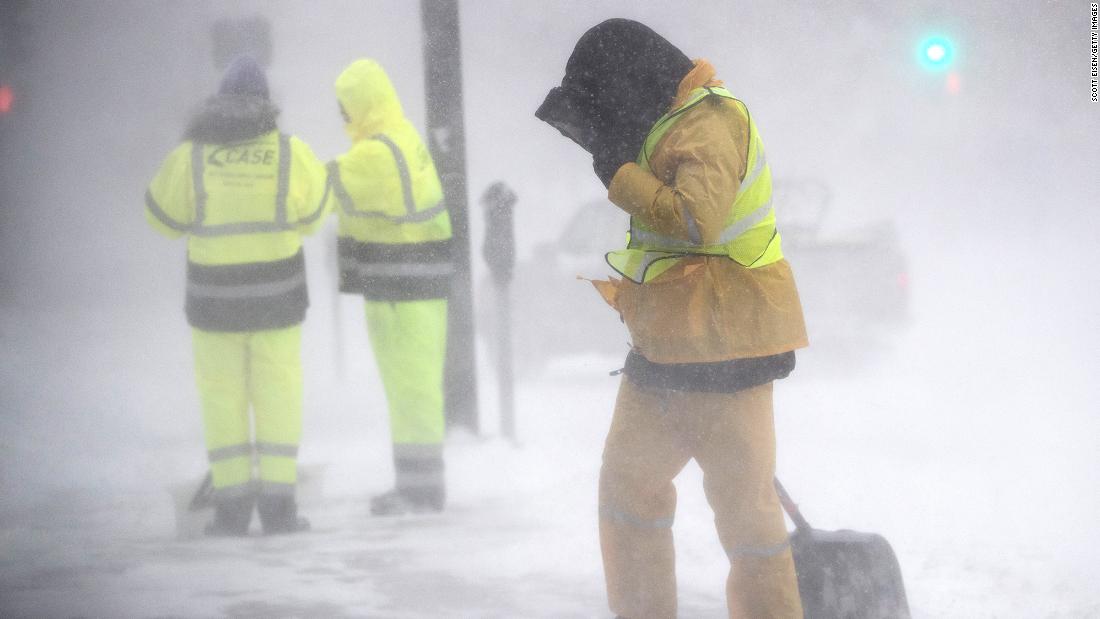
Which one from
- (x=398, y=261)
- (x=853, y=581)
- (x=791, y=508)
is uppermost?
(x=398, y=261)

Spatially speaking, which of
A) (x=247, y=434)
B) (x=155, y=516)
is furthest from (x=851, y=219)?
(x=155, y=516)

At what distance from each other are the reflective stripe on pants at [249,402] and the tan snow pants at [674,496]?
0.91 meters

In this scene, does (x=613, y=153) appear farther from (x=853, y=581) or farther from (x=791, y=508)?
(x=853, y=581)

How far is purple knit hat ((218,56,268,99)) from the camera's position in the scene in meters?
2.14

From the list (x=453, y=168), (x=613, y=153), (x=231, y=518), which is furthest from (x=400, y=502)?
(x=613, y=153)

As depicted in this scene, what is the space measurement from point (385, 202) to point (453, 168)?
205 millimetres

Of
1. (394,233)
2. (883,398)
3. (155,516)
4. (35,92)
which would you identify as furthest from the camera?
(883,398)

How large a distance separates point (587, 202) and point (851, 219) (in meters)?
0.92

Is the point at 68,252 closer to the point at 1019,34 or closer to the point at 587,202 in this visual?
the point at 587,202

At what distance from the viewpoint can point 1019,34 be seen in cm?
263

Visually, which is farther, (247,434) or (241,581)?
Answer: (247,434)

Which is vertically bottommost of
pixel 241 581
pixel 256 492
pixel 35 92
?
pixel 241 581

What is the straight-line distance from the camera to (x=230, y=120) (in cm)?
213

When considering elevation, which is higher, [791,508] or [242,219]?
[242,219]
